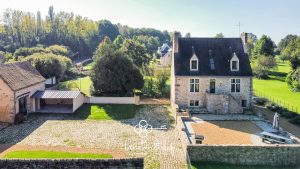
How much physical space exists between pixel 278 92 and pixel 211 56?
2119 cm

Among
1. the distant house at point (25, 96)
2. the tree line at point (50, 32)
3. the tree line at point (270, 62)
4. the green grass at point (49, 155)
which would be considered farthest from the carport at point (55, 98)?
the tree line at point (50, 32)

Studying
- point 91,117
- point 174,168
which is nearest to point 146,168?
point 174,168

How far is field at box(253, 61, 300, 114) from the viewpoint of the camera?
43.7 metres

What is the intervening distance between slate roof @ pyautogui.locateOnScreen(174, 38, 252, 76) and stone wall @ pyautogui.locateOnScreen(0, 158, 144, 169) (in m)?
26.5

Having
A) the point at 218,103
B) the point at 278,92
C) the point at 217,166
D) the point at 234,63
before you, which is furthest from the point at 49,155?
the point at 278,92

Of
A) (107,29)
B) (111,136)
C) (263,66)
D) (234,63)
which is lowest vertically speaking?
(111,136)

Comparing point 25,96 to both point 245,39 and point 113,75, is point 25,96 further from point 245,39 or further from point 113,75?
point 245,39

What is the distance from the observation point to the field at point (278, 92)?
43.7 meters

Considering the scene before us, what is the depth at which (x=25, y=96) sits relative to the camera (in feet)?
115

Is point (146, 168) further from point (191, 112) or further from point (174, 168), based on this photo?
point (191, 112)

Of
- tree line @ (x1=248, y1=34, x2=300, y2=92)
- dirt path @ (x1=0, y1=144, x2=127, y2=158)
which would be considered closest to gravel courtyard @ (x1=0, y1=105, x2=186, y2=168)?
dirt path @ (x1=0, y1=144, x2=127, y2=158)

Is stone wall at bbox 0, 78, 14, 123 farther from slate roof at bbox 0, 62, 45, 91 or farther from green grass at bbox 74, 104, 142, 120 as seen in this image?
green grass at bbox 74, 104, 142, 120

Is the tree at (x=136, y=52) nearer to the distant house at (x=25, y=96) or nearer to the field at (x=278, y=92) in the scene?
the distant house at (x=25, y=96)

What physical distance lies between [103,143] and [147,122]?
716cm
